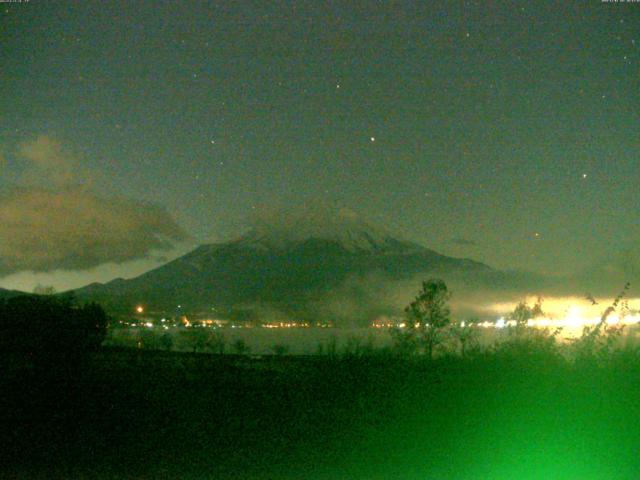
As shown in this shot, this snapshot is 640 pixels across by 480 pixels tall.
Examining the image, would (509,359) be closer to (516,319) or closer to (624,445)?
(516,319)

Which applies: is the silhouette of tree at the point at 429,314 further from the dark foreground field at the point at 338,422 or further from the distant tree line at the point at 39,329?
the distant tree line at the point at 39,329

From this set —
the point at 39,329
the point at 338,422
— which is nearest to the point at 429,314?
the point at 338,422

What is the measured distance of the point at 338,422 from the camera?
41.7 feet

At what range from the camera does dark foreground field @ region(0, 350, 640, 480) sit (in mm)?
9922

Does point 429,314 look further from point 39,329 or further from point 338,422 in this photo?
point 39,329

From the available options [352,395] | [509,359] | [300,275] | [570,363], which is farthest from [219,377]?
[300,275]

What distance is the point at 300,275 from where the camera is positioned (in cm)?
10631

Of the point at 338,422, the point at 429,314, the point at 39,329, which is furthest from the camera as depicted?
the point at 429,314

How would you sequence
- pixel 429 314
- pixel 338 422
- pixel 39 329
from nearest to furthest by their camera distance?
pixel 338 422 → pixel 39 329 → pixel 429 314

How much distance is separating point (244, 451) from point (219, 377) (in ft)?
24.9

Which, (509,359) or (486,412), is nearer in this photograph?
(486,412)

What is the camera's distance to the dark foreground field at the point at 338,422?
32.6ft

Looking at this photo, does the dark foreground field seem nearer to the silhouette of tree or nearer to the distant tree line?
the distant tree line

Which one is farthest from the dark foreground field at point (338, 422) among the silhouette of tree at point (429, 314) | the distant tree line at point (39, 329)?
the silhouette of tree at point (429, 314)
